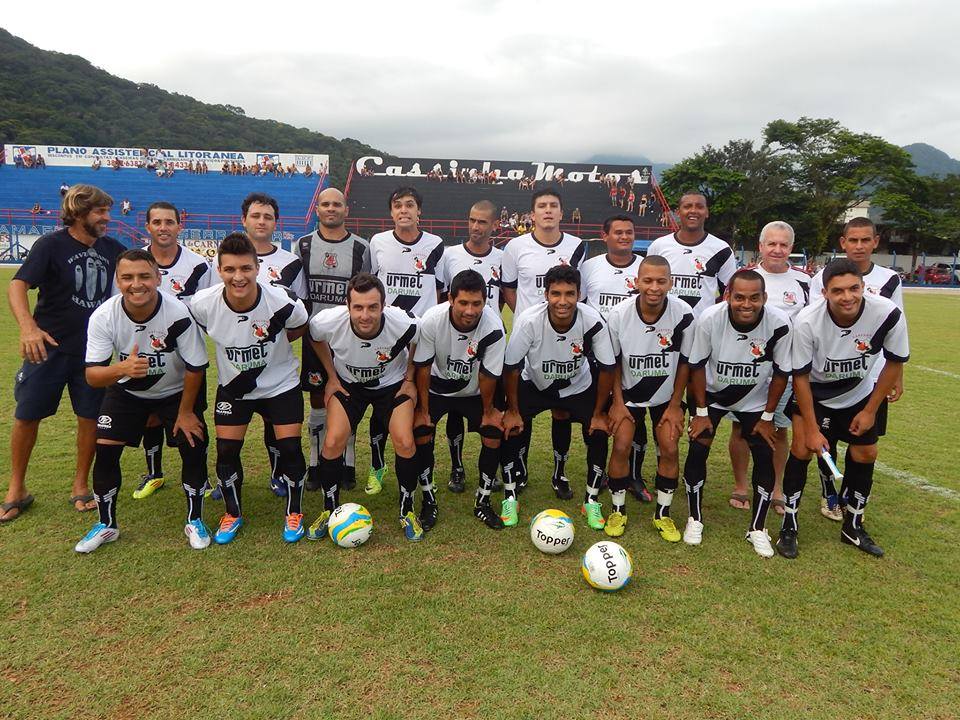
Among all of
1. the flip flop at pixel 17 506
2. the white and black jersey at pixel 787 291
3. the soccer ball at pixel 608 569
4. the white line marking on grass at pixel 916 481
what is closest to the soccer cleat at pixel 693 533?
the soccer ball at pixel 608 569

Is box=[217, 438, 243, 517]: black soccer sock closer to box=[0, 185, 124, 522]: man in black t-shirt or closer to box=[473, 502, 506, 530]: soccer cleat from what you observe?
box=[0, 185, 124, 522]: man in black t-shirt

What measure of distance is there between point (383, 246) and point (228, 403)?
1824mm

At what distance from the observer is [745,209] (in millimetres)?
44594

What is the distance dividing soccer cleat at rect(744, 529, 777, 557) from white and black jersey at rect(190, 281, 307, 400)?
3207mm

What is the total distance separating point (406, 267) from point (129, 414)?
2.28 metres

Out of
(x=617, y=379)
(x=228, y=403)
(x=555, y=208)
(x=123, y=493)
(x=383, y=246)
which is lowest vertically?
(x=123, y=493)

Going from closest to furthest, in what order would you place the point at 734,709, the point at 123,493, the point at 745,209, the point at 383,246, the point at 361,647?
the point at 734,709 < the point at 361,647 < the point at 123,493 < the point at 383,246 < the point at 745,209

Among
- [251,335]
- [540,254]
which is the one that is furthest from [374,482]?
[540,254]

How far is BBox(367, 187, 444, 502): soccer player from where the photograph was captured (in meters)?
4.85

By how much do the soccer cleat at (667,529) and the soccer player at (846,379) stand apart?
2.10 ft

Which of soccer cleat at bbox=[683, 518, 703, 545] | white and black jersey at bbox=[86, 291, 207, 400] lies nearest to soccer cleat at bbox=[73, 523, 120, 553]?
white and black jersey at bbox=[86, 291, 207, 400]

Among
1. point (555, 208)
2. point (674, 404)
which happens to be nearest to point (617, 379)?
point (674, 404)

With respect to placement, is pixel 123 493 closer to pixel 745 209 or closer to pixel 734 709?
pixel 734 709

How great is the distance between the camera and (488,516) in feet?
13.5
